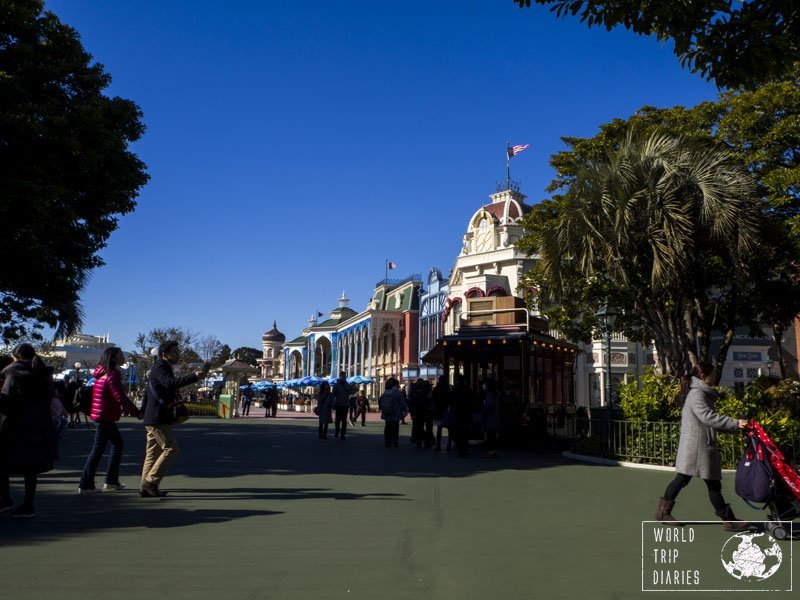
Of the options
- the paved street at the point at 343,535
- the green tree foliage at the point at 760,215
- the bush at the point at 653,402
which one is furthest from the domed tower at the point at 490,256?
the paved street at the point at 343,535

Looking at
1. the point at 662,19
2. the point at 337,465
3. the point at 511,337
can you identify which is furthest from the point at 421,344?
the point at 662,19

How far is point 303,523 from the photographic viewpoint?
6.31m

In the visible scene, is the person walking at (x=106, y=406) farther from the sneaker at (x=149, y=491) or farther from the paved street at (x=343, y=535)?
the sneaker at (x=149, y=491)

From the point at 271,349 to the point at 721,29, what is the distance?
109 m

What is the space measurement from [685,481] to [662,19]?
435 centimetres

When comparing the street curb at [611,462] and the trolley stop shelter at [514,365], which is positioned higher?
the trolley stop shelter at [514,365]

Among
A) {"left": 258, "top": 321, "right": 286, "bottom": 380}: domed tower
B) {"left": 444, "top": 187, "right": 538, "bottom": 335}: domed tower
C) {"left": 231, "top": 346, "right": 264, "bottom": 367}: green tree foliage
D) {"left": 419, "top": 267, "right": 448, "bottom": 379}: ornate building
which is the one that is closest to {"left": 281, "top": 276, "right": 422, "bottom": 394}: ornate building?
{"left": 419, "top": 267, "right": 448, "bottom": 379}: ornate building

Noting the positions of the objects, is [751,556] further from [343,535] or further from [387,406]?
[387,406]

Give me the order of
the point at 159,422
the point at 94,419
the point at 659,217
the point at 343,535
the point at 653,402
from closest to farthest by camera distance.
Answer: the point at 343,535 → the point at 159,422 → the point at 94,419 → the point at 653,402 → the point at 659,217

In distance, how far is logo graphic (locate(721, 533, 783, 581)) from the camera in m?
4.77

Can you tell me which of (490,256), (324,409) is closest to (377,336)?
(490,256)

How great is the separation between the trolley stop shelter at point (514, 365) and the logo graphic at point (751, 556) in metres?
9.37

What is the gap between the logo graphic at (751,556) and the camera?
4.77 m

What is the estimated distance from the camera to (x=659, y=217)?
13375mm
